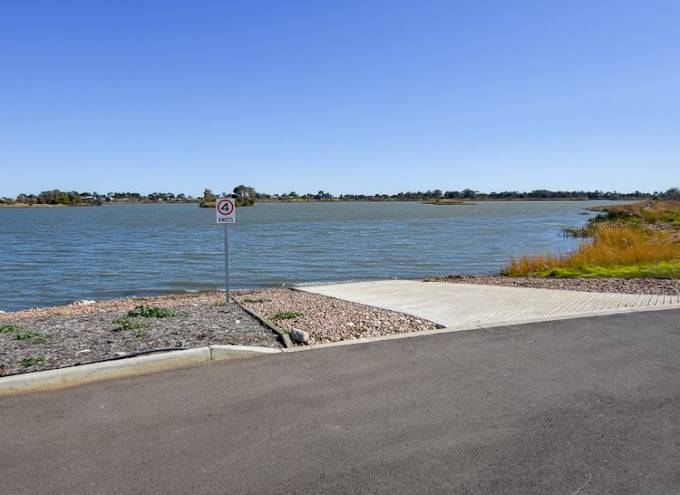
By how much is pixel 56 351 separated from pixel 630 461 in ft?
20.4

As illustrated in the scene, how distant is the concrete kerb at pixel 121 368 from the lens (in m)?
5.83

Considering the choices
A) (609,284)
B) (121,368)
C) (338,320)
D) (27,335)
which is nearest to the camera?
(121,368)

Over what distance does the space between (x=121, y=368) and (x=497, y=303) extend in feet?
23.9

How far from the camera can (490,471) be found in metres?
4.11

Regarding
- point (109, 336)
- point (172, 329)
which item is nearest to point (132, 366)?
point (109, 336)

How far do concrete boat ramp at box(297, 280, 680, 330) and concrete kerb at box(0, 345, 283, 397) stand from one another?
3451 millimetres

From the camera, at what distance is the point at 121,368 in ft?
20.7

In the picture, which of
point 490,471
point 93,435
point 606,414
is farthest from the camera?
point 606,414

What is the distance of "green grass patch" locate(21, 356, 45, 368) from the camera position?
637 centimetres

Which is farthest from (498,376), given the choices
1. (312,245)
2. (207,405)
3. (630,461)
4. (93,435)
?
(312,245)

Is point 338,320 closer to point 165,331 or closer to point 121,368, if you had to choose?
point 165,331

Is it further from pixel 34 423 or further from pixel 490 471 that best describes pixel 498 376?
pixel 34 423

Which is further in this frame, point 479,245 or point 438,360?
point 479,245

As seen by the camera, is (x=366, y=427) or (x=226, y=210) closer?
(x=366, y=427)
